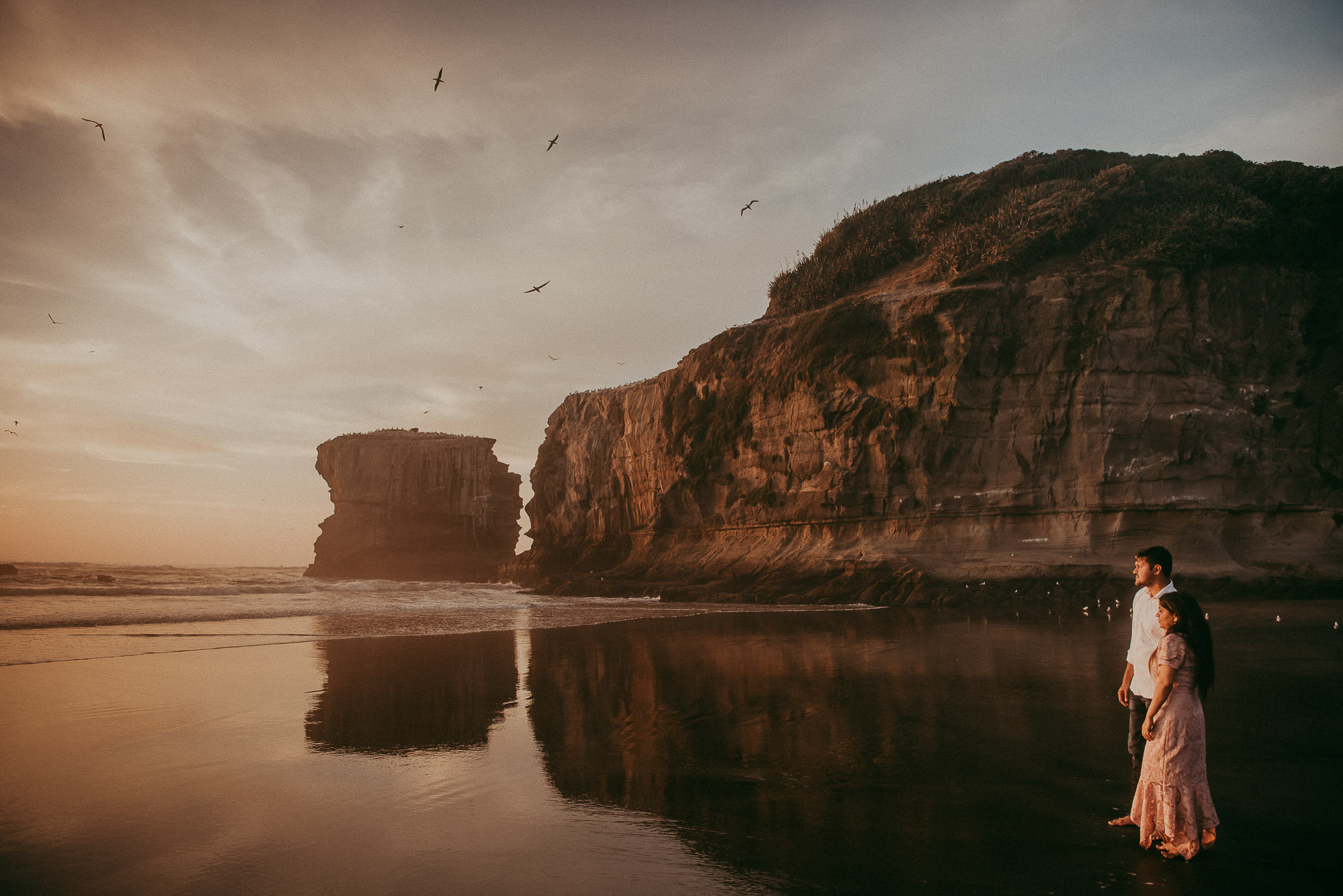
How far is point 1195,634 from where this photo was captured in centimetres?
449

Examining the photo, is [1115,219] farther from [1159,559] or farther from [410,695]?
[410,695]

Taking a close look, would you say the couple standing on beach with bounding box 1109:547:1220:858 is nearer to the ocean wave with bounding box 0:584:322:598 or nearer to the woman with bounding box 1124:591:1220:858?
the woman with bounding box 1124:591:1220:858

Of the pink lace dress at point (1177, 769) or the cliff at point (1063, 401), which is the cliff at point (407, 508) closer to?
the cliff at point (1063, 401)

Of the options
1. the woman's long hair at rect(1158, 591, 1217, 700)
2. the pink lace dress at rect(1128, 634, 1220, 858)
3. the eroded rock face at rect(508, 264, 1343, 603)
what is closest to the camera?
the pink lace dress at rect(1128, 634, 1220, 858)

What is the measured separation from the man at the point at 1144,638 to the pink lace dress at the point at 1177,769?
0.57 feet

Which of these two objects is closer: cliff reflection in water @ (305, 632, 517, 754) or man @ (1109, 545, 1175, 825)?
man @ (1109, 545, 1175, 825)

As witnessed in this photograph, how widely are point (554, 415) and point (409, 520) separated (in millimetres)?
22933

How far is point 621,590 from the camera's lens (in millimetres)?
34500

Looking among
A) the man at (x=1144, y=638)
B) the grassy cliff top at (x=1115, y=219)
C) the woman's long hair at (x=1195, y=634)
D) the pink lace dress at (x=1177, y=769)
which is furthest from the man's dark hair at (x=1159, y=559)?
the grassy cliff top at (x=1115, y=219)

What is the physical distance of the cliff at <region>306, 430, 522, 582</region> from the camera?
66.1 metres

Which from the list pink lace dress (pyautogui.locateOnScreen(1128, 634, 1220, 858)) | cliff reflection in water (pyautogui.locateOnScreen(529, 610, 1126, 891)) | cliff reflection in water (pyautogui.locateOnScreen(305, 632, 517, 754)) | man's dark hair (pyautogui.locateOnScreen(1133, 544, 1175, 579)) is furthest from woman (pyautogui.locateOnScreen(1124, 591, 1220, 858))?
cliff reflection in water (pyautogui.locateOnScreen(305, 632, 517, 754))

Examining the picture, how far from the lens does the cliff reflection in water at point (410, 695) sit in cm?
740

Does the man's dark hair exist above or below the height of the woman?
above

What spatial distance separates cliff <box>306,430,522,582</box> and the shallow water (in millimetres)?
56290
